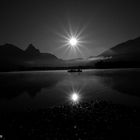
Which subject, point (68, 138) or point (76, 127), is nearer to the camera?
point (68, 138)

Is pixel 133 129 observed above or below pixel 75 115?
below

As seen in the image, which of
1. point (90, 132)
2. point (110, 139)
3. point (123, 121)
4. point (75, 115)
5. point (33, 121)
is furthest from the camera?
point (75, 115)

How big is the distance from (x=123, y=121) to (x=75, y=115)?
646cm

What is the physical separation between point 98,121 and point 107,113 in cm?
335

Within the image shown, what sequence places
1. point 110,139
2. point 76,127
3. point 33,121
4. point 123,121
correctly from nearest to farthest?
1. point 110,139
2. point 76,127
3. point 123,121
4. point 33,121

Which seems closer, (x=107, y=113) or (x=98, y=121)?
(x=98, y=121)

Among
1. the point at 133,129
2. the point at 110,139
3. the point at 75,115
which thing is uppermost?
the point at 75,115

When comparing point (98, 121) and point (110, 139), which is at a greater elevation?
point (98, 121)

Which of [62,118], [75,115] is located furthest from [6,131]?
[75,115]

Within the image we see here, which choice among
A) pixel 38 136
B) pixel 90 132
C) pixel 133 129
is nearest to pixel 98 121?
pixel 90 132

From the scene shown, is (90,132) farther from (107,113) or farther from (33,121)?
(33,121)

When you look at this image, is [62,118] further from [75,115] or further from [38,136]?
[38,136]

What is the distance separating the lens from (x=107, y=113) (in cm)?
1961

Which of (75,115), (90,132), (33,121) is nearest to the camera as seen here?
(90,132)
